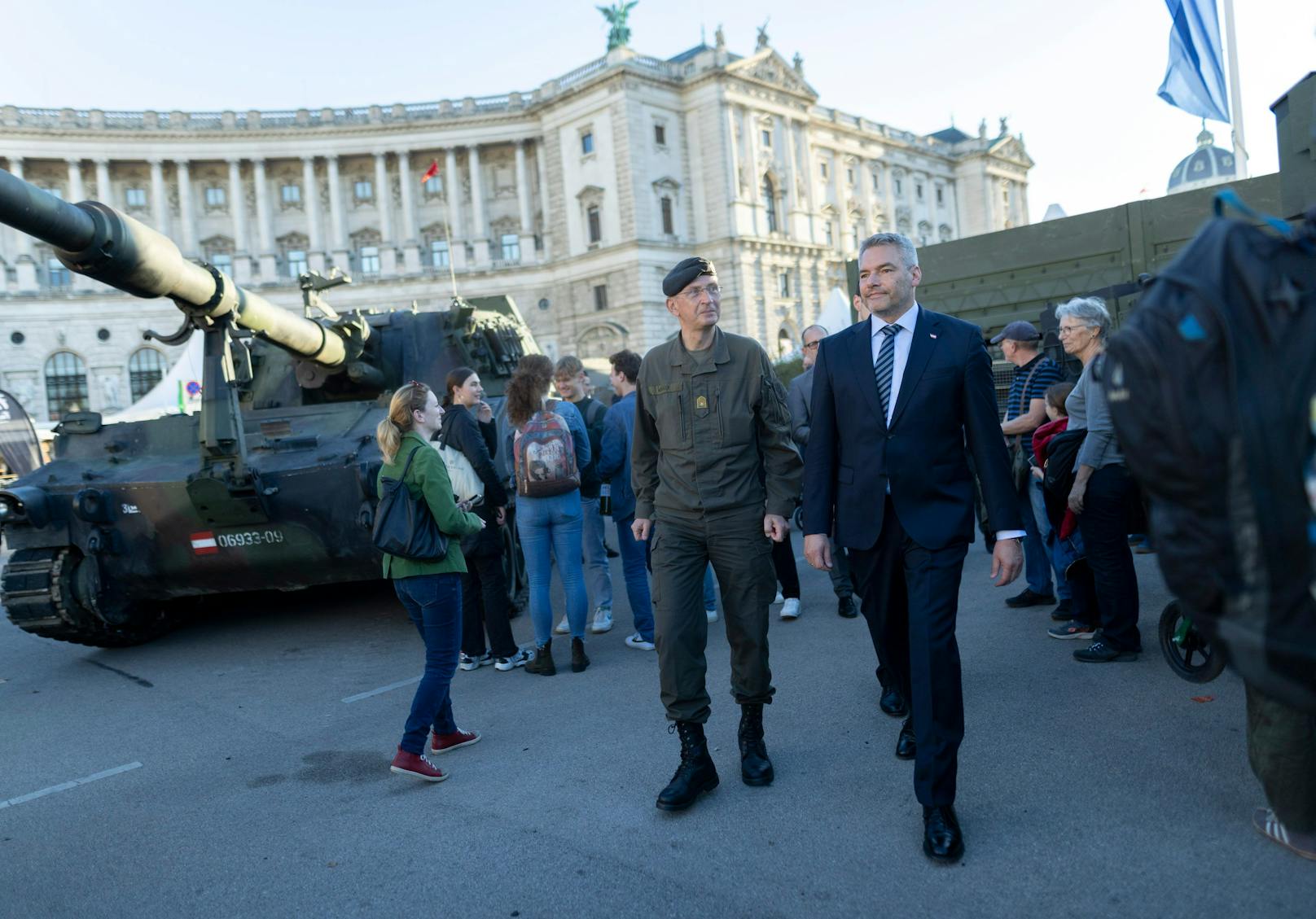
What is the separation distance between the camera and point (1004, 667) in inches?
206

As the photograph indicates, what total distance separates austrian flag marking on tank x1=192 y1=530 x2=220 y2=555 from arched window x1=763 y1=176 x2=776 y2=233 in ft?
176

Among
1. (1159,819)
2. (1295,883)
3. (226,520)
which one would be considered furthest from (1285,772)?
(226,520)

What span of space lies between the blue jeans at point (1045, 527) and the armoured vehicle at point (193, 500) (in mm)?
3543

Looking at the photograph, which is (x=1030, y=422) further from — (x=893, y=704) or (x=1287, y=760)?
(x=1287, y=760)

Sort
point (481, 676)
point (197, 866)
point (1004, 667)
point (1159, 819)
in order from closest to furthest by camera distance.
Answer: point (1159, 819) → point (197, 866) → point (1004, 667) → point (481, 676)

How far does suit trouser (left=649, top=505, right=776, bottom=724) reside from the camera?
390 centimetres

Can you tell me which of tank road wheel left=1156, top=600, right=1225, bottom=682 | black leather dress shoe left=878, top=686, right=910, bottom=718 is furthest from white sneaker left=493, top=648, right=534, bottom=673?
tank road wheel left=1156, top=600, right=1225, bottom=682

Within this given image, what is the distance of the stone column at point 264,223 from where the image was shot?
55969 millimetres

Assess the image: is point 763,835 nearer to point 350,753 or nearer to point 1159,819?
point 1159,819

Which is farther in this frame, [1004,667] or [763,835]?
[1004,667]

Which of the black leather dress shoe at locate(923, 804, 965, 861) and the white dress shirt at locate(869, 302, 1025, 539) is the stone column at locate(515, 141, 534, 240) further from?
the black leather dress shoe at locate(923, 804, 965, 861)

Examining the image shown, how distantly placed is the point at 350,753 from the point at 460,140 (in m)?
56.6

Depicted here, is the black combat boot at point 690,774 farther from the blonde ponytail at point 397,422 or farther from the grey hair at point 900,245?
the grey hair at point 900,245

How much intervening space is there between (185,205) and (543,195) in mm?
18874
